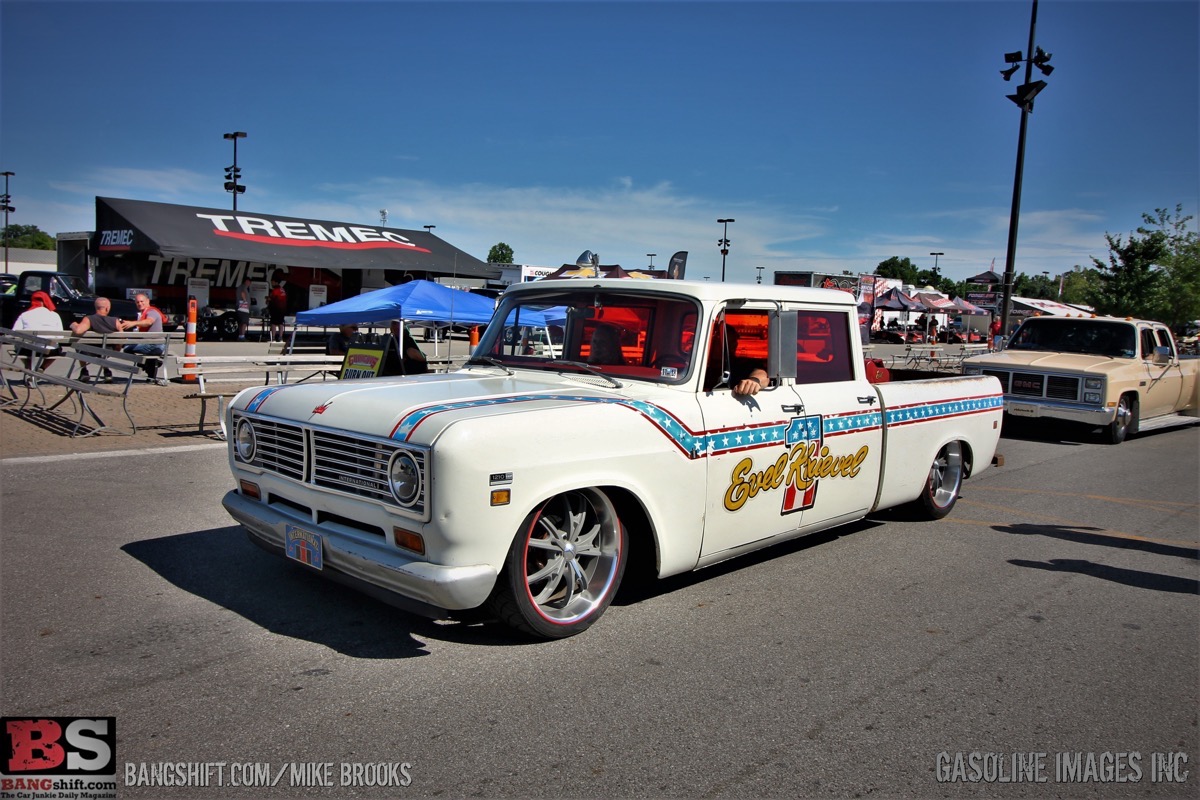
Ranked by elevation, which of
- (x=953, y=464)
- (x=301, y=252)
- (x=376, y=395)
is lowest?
(x=953, y=464)

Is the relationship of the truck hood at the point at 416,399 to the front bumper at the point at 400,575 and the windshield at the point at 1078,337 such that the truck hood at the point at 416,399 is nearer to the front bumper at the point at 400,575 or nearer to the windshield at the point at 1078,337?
the front bumper at the point at 400,575

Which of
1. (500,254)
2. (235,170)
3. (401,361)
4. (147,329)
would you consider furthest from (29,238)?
(401,361)

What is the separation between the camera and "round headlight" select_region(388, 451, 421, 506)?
3777 mm

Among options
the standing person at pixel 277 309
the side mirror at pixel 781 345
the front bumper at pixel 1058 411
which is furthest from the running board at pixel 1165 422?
the standing person at pixel 277 309

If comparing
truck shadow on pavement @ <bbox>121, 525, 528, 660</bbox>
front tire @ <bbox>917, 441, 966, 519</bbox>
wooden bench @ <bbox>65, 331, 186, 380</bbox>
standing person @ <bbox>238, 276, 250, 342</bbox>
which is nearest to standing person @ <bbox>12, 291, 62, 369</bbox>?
wooden bench @ <bbox>65, 331, 186, 380</bbox>

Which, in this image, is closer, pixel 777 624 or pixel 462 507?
pixel 462 507

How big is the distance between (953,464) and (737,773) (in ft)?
16.2

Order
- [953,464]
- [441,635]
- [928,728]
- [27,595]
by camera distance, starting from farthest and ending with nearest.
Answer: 1. [953,464]
2. [27,595]
3. [441,635]
4. [928,728]

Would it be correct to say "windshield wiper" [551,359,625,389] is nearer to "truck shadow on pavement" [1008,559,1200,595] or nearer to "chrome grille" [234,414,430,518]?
"chrome grille" [234,414,430,518]

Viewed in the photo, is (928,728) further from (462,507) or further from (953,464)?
(953,464)

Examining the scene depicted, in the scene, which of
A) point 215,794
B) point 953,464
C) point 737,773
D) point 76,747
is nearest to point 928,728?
point 737,773

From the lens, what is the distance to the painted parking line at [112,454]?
27.1 feet

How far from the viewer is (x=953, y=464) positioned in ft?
24.2

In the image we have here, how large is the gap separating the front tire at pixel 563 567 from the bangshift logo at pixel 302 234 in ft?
92.3
